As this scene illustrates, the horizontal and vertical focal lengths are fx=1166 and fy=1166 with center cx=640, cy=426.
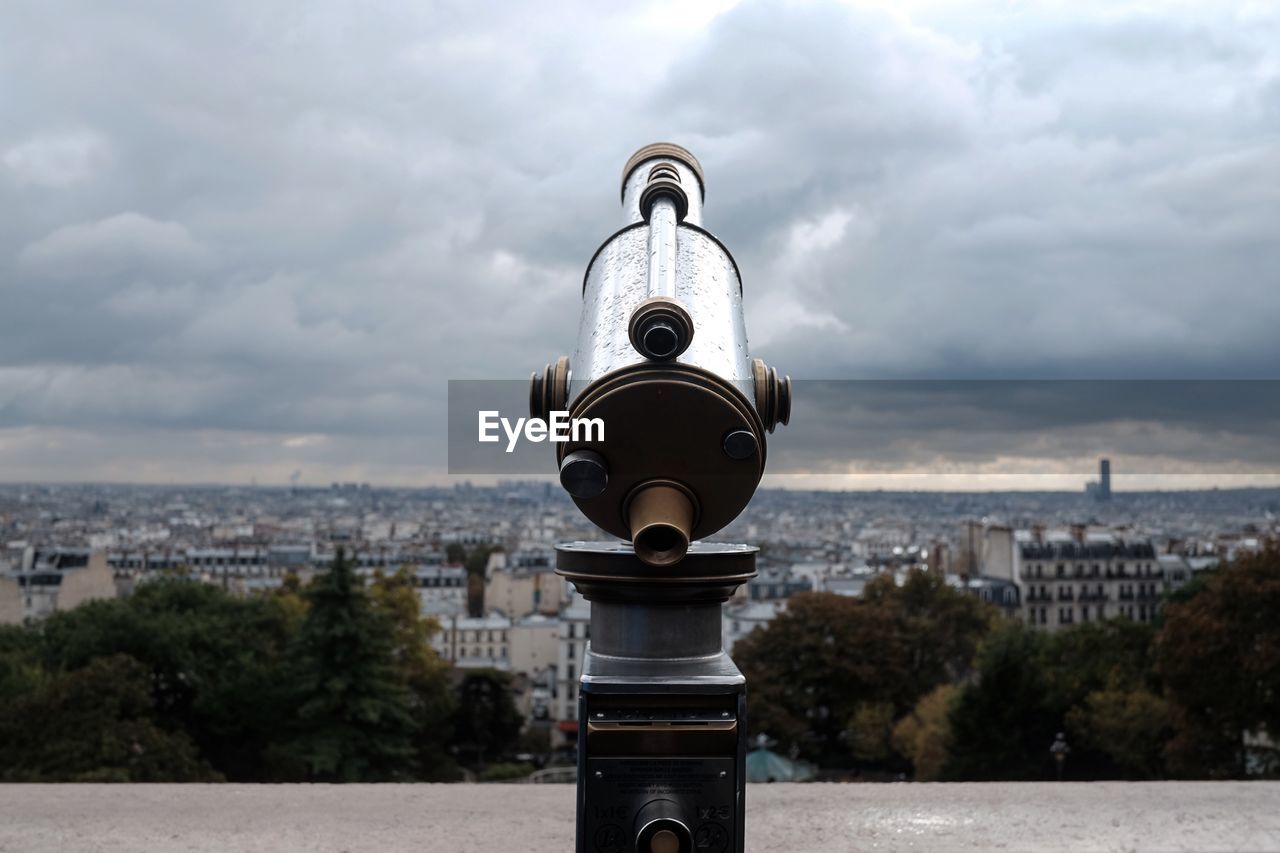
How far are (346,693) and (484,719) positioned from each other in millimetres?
12042

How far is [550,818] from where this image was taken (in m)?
4.38

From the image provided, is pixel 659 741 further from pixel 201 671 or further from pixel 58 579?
pixel 58 579

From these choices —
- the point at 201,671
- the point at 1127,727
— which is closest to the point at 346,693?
the point at 201,671

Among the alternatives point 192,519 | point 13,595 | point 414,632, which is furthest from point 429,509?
point 414,632

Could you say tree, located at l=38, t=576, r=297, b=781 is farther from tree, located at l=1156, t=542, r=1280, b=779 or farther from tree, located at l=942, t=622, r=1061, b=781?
tree, located at l=1156, t=542, r=1280, b=779

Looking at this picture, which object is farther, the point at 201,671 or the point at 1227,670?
the point at 201,671

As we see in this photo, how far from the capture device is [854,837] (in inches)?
163

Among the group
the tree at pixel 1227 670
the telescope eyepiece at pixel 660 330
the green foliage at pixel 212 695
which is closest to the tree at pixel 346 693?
the green foliage at pixel 212 695

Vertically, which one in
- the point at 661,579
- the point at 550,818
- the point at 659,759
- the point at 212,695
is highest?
the point at 661,579

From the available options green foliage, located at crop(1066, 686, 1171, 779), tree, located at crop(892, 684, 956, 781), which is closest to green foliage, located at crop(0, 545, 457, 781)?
tree, located at crop(892, 684, 956, 781)

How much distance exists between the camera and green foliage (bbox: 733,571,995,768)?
3262 centimetres

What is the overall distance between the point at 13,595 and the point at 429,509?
2874 inches

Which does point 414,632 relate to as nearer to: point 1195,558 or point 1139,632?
point 1139,632

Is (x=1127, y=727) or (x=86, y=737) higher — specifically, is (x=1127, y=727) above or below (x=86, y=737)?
above
